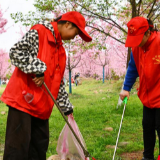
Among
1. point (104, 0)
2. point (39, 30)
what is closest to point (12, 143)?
point (39, 30)

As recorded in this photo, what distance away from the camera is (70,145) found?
117 inches

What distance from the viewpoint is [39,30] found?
87.4 inches

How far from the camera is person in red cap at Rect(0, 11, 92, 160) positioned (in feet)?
6.98

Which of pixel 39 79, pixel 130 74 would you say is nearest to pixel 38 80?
pixel 39 79

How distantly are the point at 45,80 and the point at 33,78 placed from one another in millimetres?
139

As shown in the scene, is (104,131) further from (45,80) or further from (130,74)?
(45,80)

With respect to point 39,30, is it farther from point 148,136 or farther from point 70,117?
point 148,136

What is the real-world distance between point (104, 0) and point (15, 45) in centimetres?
560

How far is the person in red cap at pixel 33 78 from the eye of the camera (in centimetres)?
213

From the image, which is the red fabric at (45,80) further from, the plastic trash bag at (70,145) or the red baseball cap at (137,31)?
the red baseball cap at (137,31)

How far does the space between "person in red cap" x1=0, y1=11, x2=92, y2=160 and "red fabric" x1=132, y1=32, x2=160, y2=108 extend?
2.64 feet

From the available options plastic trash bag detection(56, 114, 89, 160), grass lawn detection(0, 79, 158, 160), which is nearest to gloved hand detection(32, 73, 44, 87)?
plastic trash bag detection(56, 114, 89, 160)

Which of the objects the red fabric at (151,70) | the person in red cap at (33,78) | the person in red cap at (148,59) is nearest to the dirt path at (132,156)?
the person in red cap at (148,59)

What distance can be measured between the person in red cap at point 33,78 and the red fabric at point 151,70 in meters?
0.80
